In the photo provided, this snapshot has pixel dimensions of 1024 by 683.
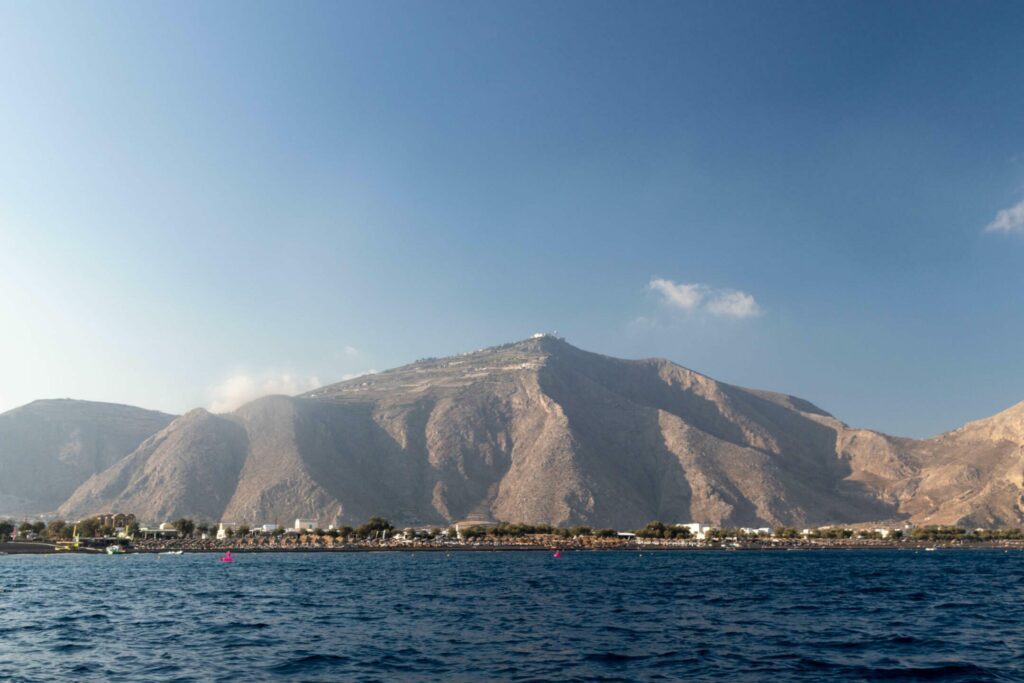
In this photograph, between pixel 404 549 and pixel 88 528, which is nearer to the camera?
pixel 404 549

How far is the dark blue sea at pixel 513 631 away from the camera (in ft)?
95.0

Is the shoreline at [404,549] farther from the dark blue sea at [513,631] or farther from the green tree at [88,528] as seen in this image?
the dark blue sea at [513,631]

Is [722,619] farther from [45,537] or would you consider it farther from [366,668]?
[45,537]

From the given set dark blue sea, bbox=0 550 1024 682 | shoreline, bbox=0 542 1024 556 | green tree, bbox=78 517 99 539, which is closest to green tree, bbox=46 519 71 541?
green tree, bbox=78 517 99 539

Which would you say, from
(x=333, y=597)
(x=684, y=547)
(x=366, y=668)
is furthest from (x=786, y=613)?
(x=684, y=547)

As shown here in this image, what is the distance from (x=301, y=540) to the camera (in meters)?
192

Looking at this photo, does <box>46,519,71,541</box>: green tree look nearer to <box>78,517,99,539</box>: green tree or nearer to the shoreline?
<box>78,517,99,539</box>: green tree

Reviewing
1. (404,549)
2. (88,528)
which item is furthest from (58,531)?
(404,549)

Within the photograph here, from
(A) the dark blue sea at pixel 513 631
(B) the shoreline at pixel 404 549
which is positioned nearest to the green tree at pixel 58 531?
(B) the shoreline at pixel 404 549

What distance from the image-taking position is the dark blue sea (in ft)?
95.0

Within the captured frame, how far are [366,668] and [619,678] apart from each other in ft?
32.2

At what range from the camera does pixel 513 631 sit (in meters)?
39.3

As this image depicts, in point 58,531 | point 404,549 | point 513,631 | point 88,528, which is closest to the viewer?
point 513,631

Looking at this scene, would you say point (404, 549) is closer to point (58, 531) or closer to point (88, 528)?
point (88, 528)
